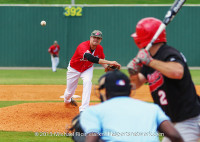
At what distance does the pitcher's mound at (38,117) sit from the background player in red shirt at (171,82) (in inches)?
163

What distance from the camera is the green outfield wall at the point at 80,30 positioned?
1056 inches

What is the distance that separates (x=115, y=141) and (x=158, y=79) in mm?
1375

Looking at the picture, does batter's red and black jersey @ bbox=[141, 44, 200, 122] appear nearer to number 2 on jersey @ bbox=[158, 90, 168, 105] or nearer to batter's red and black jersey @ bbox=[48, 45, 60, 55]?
number 2 on jersey @ bbox=[158, 90, 168, 105]

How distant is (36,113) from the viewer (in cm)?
1011

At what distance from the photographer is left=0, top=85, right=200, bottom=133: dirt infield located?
8.66 metres

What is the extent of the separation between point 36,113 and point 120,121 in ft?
23.6

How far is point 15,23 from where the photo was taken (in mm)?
27047

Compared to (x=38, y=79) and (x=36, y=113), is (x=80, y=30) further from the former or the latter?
(x=36, y=113)

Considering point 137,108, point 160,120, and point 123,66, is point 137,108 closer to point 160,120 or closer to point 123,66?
point 160,120

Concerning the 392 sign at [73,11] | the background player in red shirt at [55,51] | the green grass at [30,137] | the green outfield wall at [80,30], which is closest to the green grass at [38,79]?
the background player in red shirt at [55,51]

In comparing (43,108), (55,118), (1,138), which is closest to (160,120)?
(1,138)

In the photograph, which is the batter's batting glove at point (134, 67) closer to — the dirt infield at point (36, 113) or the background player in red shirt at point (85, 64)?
the dirt infield at point (36, 113)

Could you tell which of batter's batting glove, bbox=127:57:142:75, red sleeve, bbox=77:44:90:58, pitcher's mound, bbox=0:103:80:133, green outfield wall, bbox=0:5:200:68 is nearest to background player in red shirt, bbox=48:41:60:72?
green outfield wall, bbox=0:5:200:68

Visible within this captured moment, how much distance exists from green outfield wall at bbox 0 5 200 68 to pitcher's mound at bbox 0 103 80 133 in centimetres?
1601
